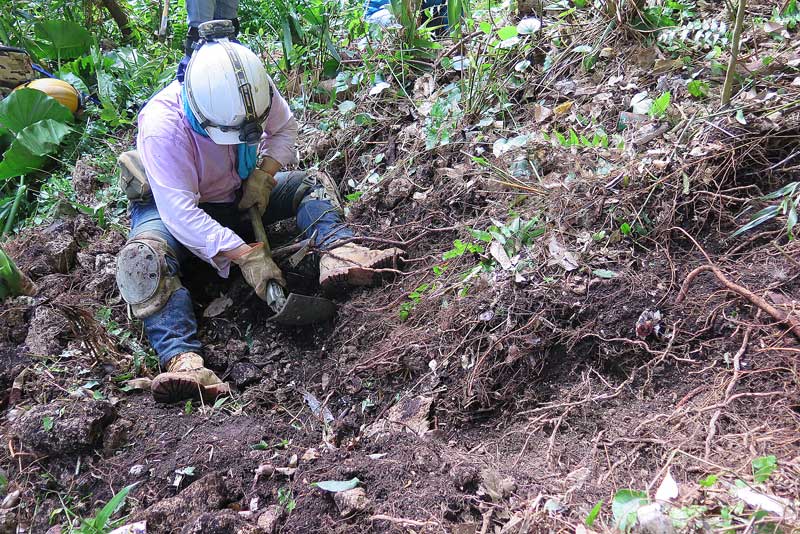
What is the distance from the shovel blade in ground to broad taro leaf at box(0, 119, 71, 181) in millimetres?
2372

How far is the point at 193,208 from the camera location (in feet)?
8.65

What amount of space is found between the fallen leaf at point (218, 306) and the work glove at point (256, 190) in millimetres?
457

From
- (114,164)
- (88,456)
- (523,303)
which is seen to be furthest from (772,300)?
(114,164)

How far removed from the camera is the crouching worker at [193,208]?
98.3 inches

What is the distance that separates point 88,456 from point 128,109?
2977 mm

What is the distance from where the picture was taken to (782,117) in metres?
2.27

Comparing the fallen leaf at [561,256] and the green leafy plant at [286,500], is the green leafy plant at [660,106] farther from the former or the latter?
the green leafy plant at [286,500]

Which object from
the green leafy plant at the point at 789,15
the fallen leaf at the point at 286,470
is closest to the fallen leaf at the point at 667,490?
the fallen leaf at the point at 286,470

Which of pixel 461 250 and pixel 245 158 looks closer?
pixel 461 250

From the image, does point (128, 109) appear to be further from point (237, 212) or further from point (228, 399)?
point (228, 399)

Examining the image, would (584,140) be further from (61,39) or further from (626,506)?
(61,39)

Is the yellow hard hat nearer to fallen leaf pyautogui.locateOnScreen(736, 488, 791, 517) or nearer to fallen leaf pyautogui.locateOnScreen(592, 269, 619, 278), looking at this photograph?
fallen leaf pyautogui.locateOnScreen(592, 269, 619, 278)

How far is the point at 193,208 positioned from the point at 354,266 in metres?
0.71

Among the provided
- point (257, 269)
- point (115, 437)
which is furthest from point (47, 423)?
point (257, 269)
